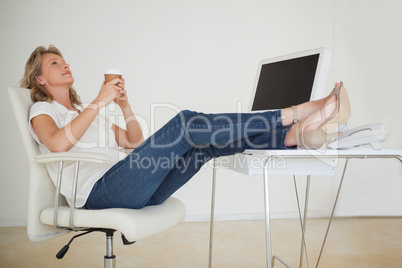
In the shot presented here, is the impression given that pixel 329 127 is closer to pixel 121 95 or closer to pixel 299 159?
pixel 299 159

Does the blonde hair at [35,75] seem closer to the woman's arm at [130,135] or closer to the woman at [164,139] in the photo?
the woman at [164,139]

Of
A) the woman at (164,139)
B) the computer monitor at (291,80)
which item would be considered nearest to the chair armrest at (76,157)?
the woman at (164,139)

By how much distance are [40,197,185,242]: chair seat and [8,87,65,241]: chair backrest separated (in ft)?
0.13

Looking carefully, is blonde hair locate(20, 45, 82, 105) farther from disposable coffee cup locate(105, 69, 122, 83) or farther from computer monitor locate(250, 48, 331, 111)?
computer monitor locate(250, 48, 331, 111)

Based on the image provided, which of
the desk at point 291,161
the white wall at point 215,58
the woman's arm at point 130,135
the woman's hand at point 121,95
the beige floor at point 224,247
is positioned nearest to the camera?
the desk at point 291,161

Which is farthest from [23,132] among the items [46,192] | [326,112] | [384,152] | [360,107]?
[360,107]

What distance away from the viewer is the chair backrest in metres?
1.54

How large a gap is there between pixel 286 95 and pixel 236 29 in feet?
7.24

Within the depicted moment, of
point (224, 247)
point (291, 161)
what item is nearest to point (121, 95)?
point (291, 161)

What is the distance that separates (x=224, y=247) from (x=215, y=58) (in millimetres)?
1853

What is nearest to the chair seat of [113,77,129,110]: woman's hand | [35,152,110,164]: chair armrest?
[35,152,110,164]: chair armrest

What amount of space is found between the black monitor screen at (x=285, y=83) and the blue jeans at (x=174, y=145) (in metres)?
0.47

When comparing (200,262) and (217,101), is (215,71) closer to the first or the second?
(217,101)

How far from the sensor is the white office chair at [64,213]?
4.57ft
